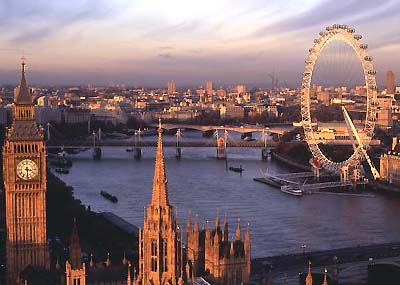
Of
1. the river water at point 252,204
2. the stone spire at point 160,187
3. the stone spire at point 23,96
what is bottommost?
the river water at point 252,204

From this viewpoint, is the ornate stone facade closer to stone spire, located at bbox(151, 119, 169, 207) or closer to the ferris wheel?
stone spire, located at bbox(151, 119, 169, 207)

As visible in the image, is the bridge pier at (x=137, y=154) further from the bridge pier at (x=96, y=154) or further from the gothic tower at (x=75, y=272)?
the gothic tower at (x=75, y=272)

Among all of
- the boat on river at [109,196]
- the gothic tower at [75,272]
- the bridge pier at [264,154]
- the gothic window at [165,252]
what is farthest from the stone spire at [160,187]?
the bridge pier at [264,154]

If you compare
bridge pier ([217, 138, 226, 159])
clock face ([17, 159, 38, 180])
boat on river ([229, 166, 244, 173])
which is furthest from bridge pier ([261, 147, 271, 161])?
clock face ([17, 159, 38, 180])

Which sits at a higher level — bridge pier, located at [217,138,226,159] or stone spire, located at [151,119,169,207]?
stone spire, located at [151,119,169,207]

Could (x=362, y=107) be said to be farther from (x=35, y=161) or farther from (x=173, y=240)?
(x=173, y=240)

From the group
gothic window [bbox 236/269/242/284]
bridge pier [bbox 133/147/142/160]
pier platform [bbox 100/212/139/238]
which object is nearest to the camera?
gothic window [bbox 236/269/242/284]
